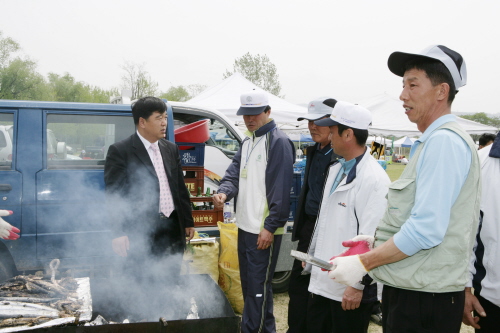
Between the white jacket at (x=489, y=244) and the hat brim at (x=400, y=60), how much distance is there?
0.87 m

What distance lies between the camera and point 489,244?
219 cm

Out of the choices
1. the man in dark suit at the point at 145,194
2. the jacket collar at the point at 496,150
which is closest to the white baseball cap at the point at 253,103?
the man in dark suit at the point at 145,194

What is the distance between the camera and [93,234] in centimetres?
373

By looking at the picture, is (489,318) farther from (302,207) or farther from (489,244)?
(302,207)

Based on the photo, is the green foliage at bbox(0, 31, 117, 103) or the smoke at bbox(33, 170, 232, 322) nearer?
the smoke at bbox(33, 170, 232, 322)

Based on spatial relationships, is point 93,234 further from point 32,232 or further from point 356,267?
point 356,267

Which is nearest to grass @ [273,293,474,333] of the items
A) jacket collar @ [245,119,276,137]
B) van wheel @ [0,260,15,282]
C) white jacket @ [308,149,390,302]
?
white jacket @ [308,149,390,302]

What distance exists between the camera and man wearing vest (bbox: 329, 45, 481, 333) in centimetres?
157

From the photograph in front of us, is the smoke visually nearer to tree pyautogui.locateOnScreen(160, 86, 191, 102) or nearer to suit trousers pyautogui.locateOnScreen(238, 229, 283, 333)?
suit trousers pyautogui.locateOnScreen(238, 229, 283, 333)

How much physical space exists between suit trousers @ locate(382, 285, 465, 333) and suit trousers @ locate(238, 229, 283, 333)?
184 centimetres

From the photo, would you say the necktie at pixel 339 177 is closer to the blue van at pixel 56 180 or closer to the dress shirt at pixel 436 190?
the dress shirt at pixel 436 190

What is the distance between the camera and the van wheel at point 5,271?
3406 mm

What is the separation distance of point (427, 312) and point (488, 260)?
0.74 metres

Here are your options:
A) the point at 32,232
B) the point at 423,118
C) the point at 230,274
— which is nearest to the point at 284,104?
the point at 230,274
